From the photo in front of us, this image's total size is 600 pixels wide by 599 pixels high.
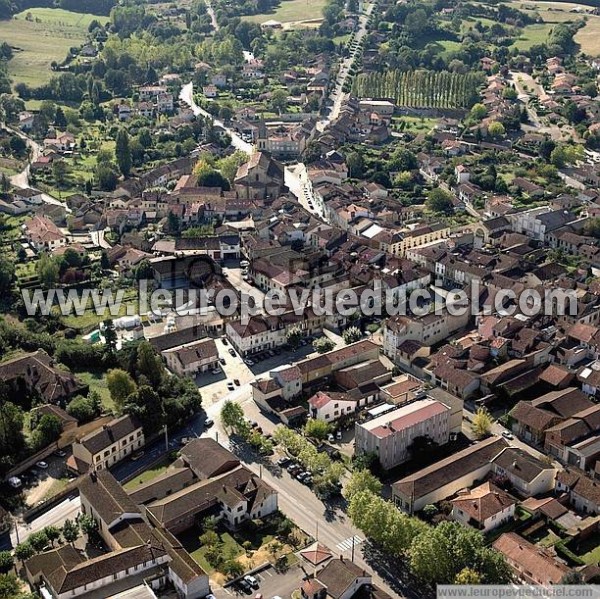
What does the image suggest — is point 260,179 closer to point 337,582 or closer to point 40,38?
point 337,582

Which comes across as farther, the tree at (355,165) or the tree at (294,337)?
the tree at (355,165)

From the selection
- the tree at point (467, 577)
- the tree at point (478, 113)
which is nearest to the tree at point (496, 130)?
the tree at point (478, 113)

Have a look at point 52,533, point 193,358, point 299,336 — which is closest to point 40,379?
point 193,358

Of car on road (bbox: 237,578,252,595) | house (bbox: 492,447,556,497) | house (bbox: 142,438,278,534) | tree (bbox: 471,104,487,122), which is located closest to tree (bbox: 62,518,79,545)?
house (bbox: 142,438,278,534)

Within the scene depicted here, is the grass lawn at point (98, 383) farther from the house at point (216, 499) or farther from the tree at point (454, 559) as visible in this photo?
the tree at point (454, 559)

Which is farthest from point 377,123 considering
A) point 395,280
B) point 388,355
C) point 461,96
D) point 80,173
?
point 388,355

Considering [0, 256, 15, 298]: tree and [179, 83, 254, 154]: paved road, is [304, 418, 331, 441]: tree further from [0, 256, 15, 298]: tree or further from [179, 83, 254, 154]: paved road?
[179, 83, 254, 154]: paved road
